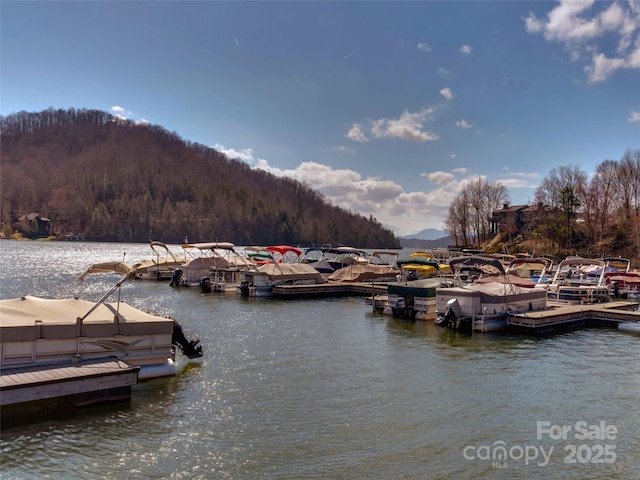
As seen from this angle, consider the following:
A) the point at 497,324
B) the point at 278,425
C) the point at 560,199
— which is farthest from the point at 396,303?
the point at 560,199

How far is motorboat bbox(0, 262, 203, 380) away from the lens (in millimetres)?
15602

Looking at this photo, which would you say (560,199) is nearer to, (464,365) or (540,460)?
(464,365)

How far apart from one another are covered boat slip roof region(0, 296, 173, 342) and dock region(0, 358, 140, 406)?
1062 millimetres

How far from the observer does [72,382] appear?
14.7m

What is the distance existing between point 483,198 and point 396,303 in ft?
329

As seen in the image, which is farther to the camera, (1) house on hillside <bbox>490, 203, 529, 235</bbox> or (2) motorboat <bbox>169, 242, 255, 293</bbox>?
(1) house on hillside <bbox>490, 203, 529, 235</bbox>

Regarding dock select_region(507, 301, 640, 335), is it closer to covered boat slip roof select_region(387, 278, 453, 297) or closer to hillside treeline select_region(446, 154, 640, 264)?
covered boat slip roof select_region(387, 278, 453, 297)

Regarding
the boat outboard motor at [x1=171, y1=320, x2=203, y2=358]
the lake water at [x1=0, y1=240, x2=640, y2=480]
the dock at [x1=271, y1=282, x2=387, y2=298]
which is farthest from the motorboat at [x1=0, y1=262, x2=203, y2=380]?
the dock at [x1=271, y1=282, x2=387, y2=298]

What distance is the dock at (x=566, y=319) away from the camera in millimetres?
30453

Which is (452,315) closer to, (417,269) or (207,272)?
(417,269)

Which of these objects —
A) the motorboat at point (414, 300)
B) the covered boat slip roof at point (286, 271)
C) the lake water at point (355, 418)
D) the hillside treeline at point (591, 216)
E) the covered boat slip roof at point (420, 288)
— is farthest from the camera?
the hillside treeline at point (591, 216)

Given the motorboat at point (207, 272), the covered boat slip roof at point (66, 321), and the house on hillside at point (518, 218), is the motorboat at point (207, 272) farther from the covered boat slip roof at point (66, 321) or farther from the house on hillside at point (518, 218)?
the house on hillside at point (518, 218)

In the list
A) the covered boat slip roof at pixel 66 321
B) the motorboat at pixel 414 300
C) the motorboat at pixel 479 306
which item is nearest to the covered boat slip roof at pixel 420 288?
the motorboat at pixel 414 300

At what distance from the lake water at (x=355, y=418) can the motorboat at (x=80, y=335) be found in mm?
1275
